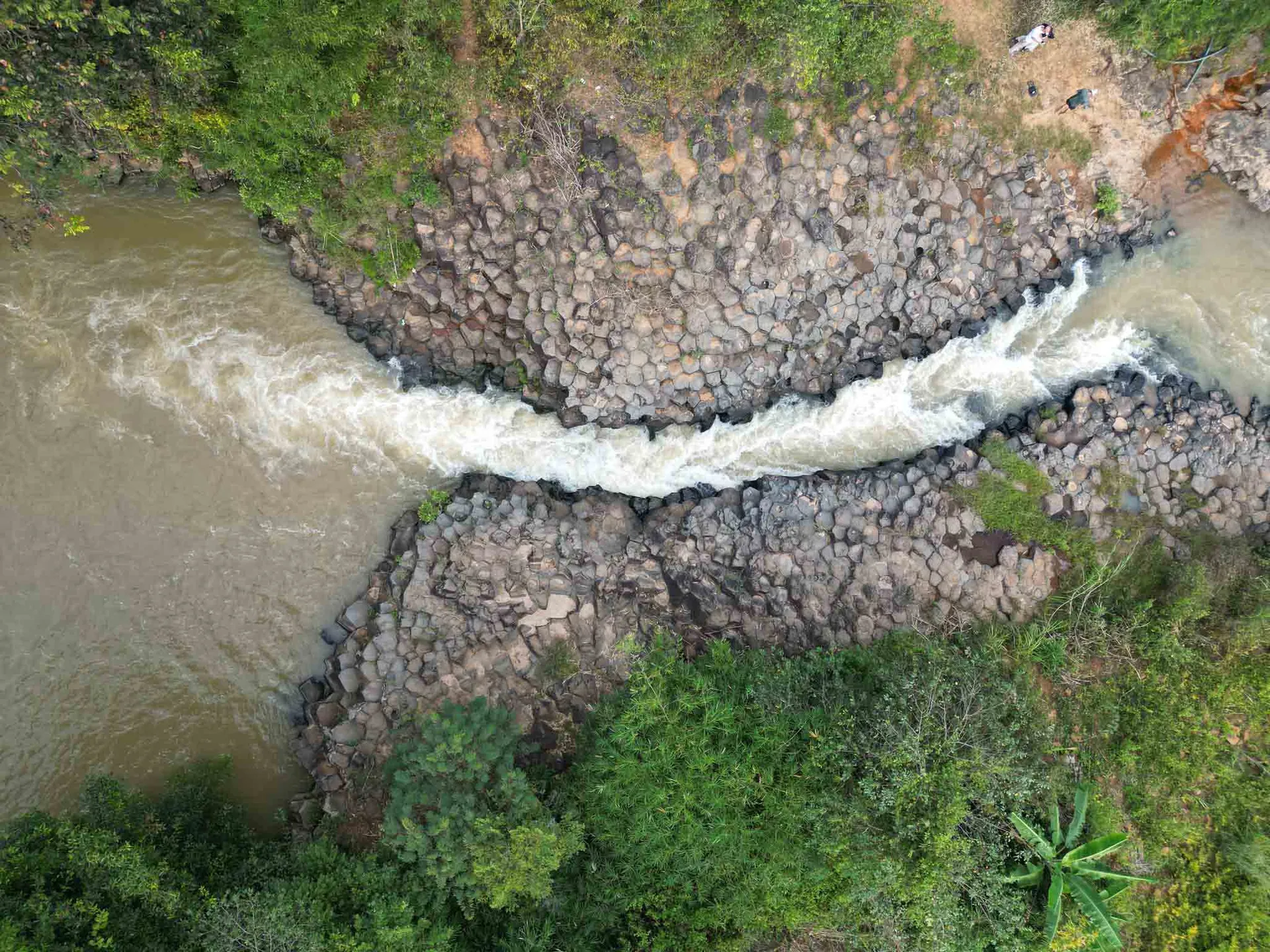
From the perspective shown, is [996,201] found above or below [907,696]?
above

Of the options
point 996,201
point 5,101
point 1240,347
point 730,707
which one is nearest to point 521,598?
point 730,707

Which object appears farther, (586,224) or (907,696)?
(586,224)

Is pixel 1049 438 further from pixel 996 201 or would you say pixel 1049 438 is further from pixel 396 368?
pixel 396 368

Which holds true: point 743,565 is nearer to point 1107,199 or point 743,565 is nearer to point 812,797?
point 812,797

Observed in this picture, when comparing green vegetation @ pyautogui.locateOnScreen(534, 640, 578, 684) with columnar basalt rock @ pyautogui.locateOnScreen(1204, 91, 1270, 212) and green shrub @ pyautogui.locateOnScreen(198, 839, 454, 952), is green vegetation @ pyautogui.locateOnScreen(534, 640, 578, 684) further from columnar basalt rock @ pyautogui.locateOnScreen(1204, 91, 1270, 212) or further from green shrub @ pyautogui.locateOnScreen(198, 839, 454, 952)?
columnar basalt rock @ pyautogui.locateOnScreen(1204, 91, 1270, 212)

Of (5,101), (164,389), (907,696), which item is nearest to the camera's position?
(5,101)

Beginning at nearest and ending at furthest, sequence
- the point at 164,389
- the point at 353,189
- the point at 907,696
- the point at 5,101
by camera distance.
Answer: the point at 5,101 → the point at 907,696 → the point at 353,189 → the point at 164,389
